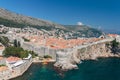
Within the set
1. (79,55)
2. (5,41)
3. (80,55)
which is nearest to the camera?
(79,55)

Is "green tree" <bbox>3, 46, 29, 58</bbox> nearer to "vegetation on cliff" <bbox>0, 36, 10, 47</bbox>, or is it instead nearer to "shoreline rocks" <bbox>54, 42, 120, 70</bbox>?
"shoreline rocks" <bbox>54, 42, 120, 70</bbox>

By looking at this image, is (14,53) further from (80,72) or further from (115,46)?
(115,46)

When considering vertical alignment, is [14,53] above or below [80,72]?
above

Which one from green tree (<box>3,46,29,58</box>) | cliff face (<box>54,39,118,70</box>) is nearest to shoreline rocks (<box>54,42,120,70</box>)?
cliff face (<box>54,39,118,70</box>)

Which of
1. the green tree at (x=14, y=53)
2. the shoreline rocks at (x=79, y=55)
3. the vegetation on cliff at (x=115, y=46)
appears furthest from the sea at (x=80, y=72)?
the vegetation on cliff at (x=115, y=46)

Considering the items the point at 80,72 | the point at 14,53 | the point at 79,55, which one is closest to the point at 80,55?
the point at 79,55

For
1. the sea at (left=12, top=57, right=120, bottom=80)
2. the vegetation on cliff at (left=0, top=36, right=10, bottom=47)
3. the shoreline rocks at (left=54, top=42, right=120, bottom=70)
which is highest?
the vegetation on cliff at (left=0, top=36, right=10, bottom=47)
